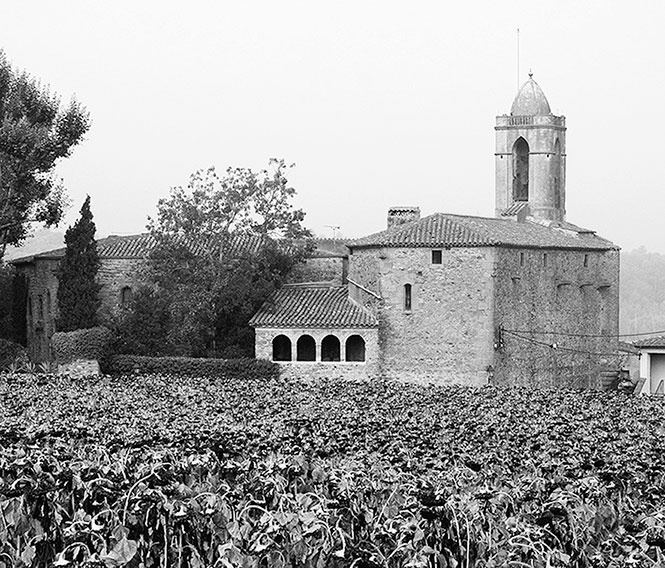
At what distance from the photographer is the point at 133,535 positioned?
11.8 m

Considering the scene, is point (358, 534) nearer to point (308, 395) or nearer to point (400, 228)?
point (308, 395)

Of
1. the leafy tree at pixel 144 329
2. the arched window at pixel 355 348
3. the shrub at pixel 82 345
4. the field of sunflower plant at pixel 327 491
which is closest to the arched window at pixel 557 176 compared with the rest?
the arched window at pixel 355 348

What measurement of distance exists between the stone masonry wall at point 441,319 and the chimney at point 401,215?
7279mm

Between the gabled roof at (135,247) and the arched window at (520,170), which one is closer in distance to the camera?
the gabled roof at (135,247)

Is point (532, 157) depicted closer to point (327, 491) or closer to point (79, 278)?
point (79, 278)

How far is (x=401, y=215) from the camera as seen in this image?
52.8 m

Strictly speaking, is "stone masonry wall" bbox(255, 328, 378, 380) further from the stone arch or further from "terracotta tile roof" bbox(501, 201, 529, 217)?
"terracotta tile roof" bbox(501, 201, 529, 217)

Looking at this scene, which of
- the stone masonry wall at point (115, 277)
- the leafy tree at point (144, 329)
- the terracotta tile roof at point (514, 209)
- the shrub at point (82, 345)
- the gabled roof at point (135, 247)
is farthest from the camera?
the terracotta tile roof at point (514, 209)

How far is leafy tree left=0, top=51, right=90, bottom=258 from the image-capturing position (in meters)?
44.0

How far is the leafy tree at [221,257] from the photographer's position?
44875 millimetres

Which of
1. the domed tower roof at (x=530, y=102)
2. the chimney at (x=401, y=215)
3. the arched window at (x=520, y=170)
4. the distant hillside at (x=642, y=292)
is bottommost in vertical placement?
the distant hillside at (x=642, y=292)

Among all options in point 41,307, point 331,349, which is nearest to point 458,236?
point 331,349

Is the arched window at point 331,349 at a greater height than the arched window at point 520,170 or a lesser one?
lesser

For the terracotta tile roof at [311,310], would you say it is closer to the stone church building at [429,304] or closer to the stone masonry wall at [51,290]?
the stone church building at [429,304]
